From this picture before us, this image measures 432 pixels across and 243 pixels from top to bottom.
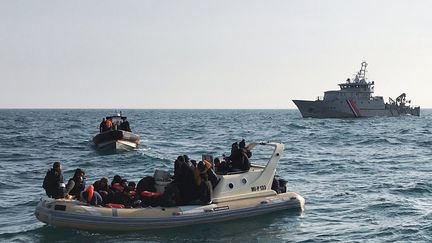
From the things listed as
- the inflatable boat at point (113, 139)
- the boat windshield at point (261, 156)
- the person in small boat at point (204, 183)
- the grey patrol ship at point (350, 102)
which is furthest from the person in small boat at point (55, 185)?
the grey patrol ship at point (350, 102)

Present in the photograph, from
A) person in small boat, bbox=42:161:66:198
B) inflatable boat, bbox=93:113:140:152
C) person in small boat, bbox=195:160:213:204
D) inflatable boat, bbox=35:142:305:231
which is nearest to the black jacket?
person in small boat, bbox=42:161:66:198

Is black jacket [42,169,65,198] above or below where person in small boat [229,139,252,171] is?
below

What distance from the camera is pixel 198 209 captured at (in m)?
14.5

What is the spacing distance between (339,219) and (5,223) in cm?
923

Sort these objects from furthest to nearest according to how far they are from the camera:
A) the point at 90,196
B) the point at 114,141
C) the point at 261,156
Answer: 1. the point at 114,141
2. the point at 261,156
3. the point at 90,196

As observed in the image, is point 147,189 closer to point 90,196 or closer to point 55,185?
point 90,196

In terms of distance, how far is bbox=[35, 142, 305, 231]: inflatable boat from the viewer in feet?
44.4

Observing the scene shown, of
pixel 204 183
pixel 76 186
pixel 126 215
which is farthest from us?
pixel 76 186

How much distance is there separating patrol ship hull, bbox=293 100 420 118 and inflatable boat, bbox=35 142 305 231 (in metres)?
70.3

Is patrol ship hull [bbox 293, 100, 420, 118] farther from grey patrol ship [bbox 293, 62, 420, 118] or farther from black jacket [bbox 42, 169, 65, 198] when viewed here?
black jacket [bbox 42, 169, 65, 198]

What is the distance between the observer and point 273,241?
1341 centimetres

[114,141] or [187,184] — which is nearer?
[187,184]

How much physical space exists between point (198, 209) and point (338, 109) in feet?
242

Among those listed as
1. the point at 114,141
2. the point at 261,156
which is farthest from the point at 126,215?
the point at 114,141
